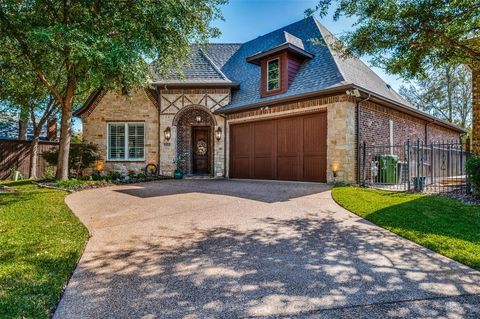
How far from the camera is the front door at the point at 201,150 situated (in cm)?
1416

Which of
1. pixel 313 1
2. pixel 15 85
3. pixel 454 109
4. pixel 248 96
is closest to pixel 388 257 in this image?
pixel 313 1

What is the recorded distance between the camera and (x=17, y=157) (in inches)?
603

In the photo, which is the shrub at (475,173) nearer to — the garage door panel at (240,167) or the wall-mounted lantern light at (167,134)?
the garage door panel at (240,167)

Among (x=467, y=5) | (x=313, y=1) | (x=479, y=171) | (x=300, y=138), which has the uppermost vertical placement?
(x=313, y=1)

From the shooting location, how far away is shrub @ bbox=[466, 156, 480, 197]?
698 centimetres

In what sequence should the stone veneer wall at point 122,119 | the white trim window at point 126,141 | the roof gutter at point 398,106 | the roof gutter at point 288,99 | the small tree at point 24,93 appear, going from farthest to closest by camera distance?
the white trim window at point 126,141 → the stone veneer wall at point 122,119 → the small tree at point 24,93 → the roof gutter at point 398,106 → the roof gutter at point 288,99

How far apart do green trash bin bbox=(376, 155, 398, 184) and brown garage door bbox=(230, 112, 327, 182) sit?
1833 mm

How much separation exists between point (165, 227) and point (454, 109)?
29.4 meters

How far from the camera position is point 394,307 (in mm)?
2418

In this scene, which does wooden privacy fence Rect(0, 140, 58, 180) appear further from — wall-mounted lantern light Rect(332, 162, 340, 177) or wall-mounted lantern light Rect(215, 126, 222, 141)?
wall-mounted lantern light Rect(332, 162, 340, 177)

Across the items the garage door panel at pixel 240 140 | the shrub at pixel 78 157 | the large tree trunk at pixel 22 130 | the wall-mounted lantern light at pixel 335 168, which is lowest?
the wall-mounted lantern light at pixel 335 168

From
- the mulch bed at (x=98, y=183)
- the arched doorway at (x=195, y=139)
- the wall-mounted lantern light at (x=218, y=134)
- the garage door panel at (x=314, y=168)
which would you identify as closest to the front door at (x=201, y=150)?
the arched doorway at (x=195, y=139)

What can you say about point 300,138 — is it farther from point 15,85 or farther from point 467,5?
point 15,85

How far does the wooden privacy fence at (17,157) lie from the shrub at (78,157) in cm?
223
